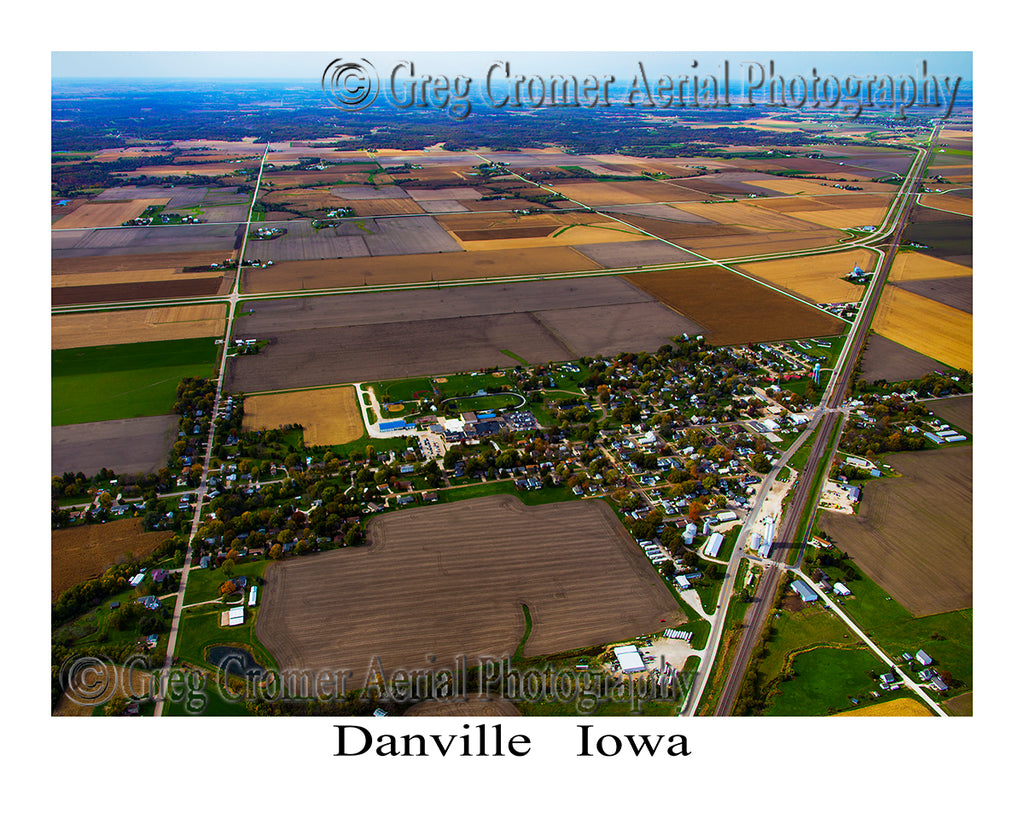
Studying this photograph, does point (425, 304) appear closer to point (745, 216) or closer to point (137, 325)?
point (137, 325)

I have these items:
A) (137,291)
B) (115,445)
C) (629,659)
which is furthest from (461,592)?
(137,291)

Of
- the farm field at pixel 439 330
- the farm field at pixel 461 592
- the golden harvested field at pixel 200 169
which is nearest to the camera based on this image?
the farm field at pixel 461 592

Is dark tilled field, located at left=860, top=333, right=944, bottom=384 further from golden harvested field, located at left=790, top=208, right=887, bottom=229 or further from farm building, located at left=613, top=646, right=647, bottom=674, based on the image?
golden harvested field, located at left=790, top=208, right=887, bottom=229

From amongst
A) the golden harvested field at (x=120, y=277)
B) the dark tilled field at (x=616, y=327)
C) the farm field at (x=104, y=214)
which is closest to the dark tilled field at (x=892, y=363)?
the dark tilled field at (x=616, y=327)

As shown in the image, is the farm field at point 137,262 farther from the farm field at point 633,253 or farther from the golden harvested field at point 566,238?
the farm field at point 633,253

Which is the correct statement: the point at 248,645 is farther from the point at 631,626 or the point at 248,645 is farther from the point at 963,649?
the point at 963,649

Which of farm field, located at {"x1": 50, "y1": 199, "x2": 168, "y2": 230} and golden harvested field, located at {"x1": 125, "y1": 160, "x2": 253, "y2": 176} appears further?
golden harvested field, located at {"x1": 125, "y1": 160, "x2": 253, "y2": 176}

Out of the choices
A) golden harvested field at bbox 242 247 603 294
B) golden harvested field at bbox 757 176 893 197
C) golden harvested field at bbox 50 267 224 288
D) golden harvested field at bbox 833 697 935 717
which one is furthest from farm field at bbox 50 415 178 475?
golden harvested field at bbox 757 176 893 197
